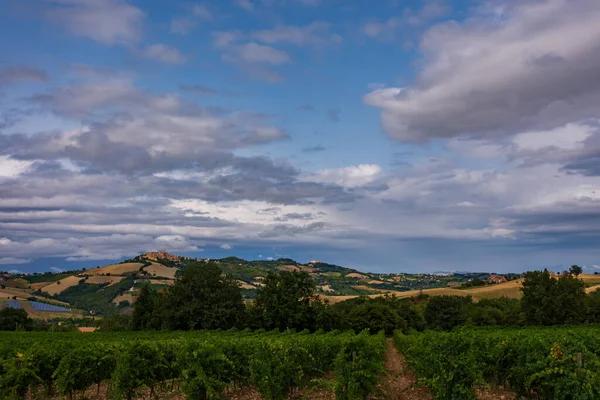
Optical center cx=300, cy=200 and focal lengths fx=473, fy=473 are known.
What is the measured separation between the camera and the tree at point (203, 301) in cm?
6900

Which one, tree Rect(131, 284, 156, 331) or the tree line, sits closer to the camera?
the tree line

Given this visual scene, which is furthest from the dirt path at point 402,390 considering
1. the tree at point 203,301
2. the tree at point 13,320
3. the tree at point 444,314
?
the tree at point 13,320

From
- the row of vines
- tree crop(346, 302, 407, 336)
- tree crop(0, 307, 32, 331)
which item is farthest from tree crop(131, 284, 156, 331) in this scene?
the row of vines

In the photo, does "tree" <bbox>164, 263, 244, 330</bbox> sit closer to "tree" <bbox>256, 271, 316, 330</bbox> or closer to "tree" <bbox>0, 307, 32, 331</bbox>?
"tree" <bbox>256, 271, 316, 330</bbox>

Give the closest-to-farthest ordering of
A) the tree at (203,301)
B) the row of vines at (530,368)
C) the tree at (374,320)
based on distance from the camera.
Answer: the row of vines at (530,368)
the tree at (203,301)
the tree at (374,320)

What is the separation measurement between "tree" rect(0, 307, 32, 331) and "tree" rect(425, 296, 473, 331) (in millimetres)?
81307

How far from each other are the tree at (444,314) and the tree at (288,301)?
129 feet

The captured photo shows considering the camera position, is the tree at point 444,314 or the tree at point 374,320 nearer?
the tree at point 374,320

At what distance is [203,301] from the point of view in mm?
69938

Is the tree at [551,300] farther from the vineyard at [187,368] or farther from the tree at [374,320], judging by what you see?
the vineyard at [187,368]

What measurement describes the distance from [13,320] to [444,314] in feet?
282

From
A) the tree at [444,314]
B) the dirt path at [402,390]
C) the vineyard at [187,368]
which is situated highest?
the vineyard at [187,368]

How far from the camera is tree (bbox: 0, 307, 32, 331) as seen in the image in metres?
92.1

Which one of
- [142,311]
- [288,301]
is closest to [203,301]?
[288,301]
